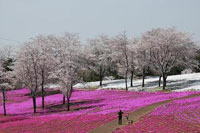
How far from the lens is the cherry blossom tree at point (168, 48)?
6366cm

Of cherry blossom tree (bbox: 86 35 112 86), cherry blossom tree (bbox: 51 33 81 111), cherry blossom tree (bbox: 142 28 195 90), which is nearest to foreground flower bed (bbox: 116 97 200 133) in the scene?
cherry blossom tree (bbox: 51 33 81 111)

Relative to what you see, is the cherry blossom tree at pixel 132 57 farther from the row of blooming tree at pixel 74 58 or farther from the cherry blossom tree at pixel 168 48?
the cherry blossom tree at pixel 168 48

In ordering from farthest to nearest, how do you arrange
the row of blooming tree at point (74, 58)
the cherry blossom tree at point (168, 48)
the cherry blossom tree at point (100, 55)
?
the cherry blossom tree at point (100, 55), the cherry blossom tree at point (168, 48), the row of blooming tree at point (74, 58)

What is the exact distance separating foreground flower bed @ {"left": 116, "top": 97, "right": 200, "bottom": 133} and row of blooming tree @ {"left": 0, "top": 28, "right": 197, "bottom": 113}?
19.7 metres

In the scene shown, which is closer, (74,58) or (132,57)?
(74,58)

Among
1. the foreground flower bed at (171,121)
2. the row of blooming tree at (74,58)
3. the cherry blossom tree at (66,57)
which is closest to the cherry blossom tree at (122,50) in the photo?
the row of blooming tree at (74,58)

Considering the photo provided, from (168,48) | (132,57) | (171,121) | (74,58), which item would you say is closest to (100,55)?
(132,57)

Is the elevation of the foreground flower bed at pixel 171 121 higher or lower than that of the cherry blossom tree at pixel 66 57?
lower

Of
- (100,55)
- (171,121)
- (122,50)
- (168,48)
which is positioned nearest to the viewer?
(171,121)

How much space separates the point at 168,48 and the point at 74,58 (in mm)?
21824

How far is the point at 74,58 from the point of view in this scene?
64.9 metres

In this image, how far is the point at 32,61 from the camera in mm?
54969

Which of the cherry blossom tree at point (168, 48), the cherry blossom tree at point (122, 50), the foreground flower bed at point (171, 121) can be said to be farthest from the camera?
the cherry blossom tree at point (122, 50)

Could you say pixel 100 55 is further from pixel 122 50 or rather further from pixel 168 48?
pixel 168 48
